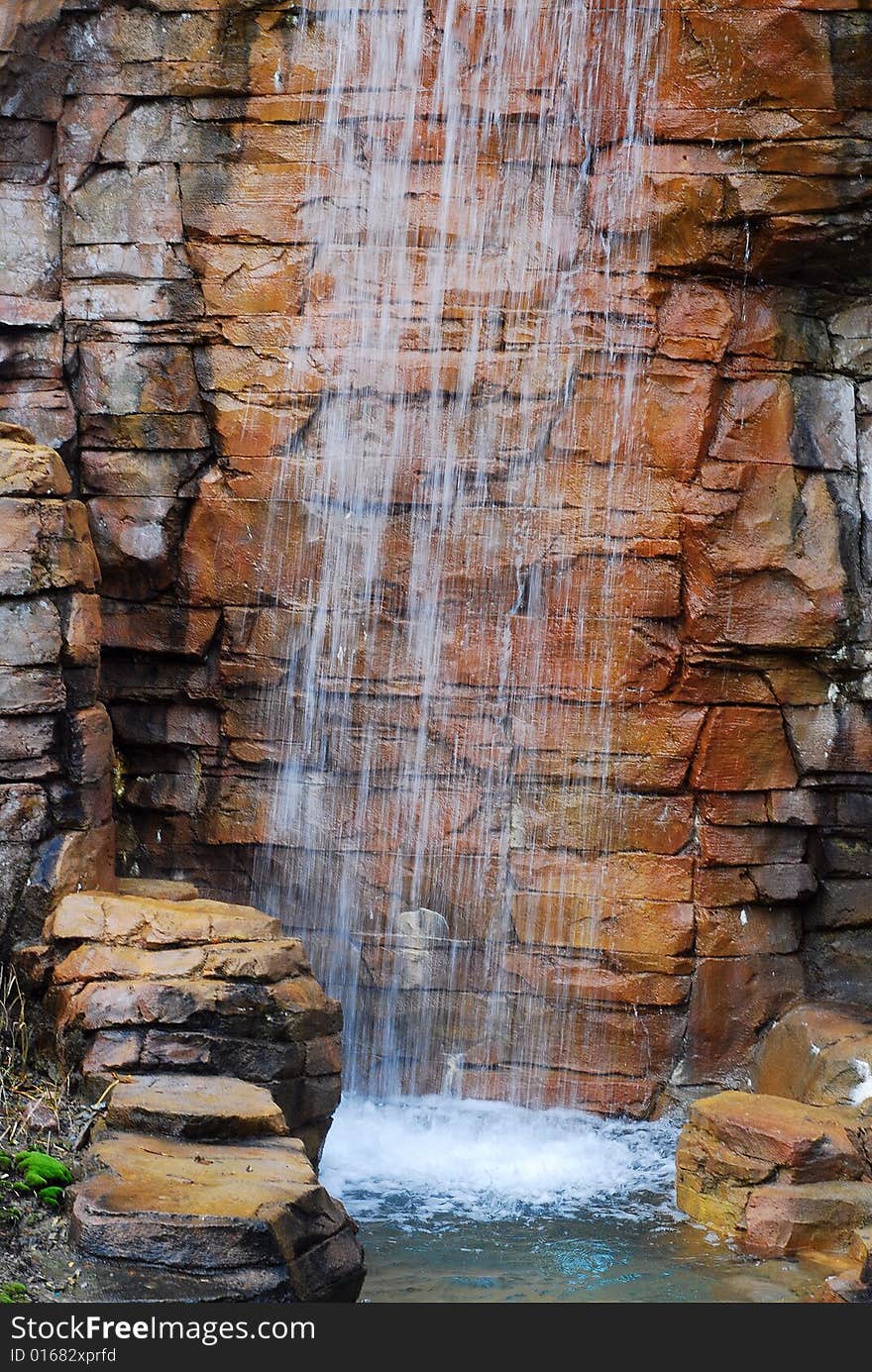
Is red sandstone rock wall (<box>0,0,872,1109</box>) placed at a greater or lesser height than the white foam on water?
greater

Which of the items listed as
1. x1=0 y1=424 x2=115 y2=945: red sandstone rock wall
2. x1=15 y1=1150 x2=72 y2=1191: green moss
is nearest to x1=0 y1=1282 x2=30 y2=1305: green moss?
x1=15 y1=1150 x2=72 y2=1191: green moss

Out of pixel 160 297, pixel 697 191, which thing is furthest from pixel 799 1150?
pixel 160 297

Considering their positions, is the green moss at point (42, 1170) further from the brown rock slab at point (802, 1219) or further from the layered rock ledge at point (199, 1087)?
the brown rock slab at point (802, 1219)

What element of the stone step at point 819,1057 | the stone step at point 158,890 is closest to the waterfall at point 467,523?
the stone step at point 819,1057

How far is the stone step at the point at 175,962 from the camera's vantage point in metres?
6.33

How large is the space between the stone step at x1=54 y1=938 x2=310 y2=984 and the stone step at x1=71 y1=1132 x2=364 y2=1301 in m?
0.86

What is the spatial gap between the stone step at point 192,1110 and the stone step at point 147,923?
0.73 metres

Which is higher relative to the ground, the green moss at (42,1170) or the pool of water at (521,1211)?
the green moss at (42,1170)

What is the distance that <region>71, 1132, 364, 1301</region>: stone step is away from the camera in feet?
16.2

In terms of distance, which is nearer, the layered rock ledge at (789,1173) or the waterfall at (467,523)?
the layered rock ledge at (789,1173)

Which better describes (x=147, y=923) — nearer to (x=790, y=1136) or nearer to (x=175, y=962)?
(x=175, y=962)

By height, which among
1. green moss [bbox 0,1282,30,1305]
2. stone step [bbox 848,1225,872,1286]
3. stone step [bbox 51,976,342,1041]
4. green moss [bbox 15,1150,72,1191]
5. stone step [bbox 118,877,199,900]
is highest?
stone step [bbox 118,877,199,900]

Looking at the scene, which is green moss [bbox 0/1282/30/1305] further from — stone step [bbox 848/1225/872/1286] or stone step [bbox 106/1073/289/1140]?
stone step [bbox 848/1225/872/1286]

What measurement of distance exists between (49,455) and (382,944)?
11.0ft
